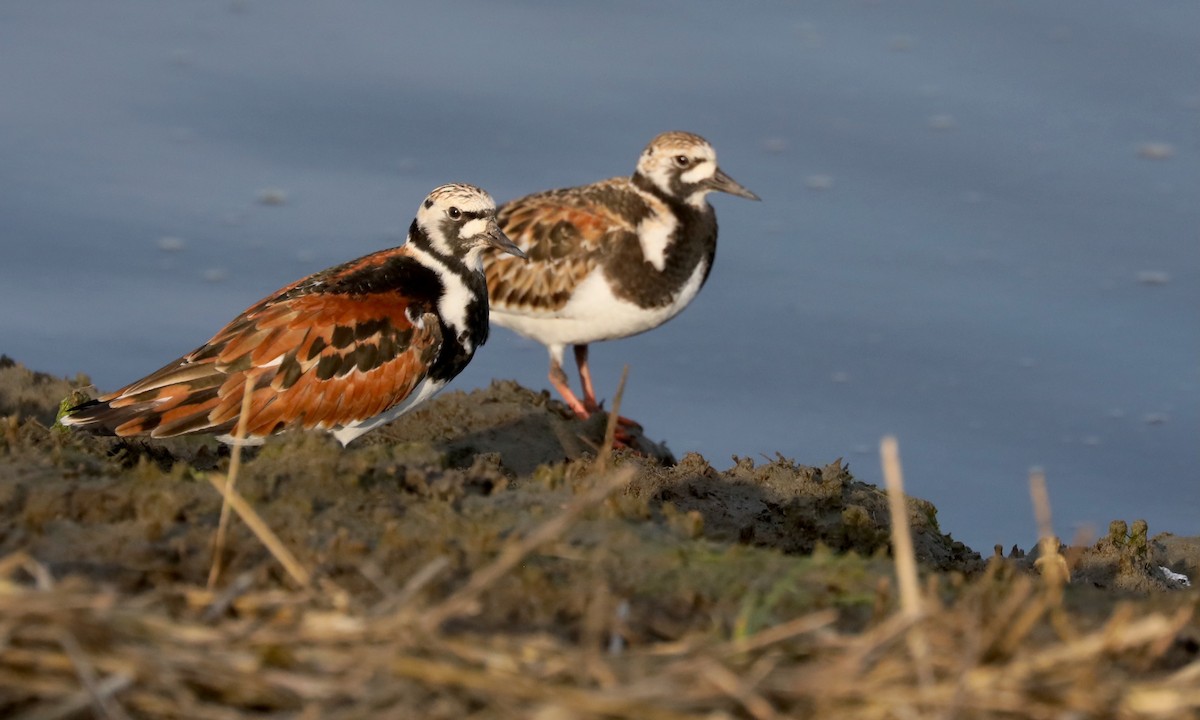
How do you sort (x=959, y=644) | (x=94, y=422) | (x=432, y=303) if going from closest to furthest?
(x=959, y=644), (x=94, y=422), (x=432, y=303)

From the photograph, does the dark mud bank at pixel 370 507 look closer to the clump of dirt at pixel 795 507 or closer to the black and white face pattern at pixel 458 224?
the clump of dirt at pixel 795 507

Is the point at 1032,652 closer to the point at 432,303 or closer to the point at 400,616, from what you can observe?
the point at 400,616

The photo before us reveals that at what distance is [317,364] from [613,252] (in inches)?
115

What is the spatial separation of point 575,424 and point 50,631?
21.1 feet

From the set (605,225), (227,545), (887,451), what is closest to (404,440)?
(605,225)

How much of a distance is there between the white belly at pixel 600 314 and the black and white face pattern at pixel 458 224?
180cm

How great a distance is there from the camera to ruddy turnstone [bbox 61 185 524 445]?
765cm

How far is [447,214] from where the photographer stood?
852cm

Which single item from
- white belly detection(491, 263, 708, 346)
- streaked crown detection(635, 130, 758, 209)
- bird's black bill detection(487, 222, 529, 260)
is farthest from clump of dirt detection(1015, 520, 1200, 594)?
streaked crown detection(635, 130, 758, 209)

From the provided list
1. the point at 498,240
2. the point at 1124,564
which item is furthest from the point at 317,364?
the point at 1124,564

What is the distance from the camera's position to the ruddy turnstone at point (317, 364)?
25.1 ft

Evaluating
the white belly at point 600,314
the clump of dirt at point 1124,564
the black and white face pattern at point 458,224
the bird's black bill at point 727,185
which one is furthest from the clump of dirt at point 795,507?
the bird's black bill at point 727,185

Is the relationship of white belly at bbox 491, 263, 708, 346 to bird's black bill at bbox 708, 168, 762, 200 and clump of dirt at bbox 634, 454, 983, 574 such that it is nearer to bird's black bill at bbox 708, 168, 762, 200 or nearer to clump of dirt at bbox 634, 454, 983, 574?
bird's black bill at bbox 708, 168, 762, 200

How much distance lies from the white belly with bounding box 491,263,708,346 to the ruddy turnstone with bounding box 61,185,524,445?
2.12m
